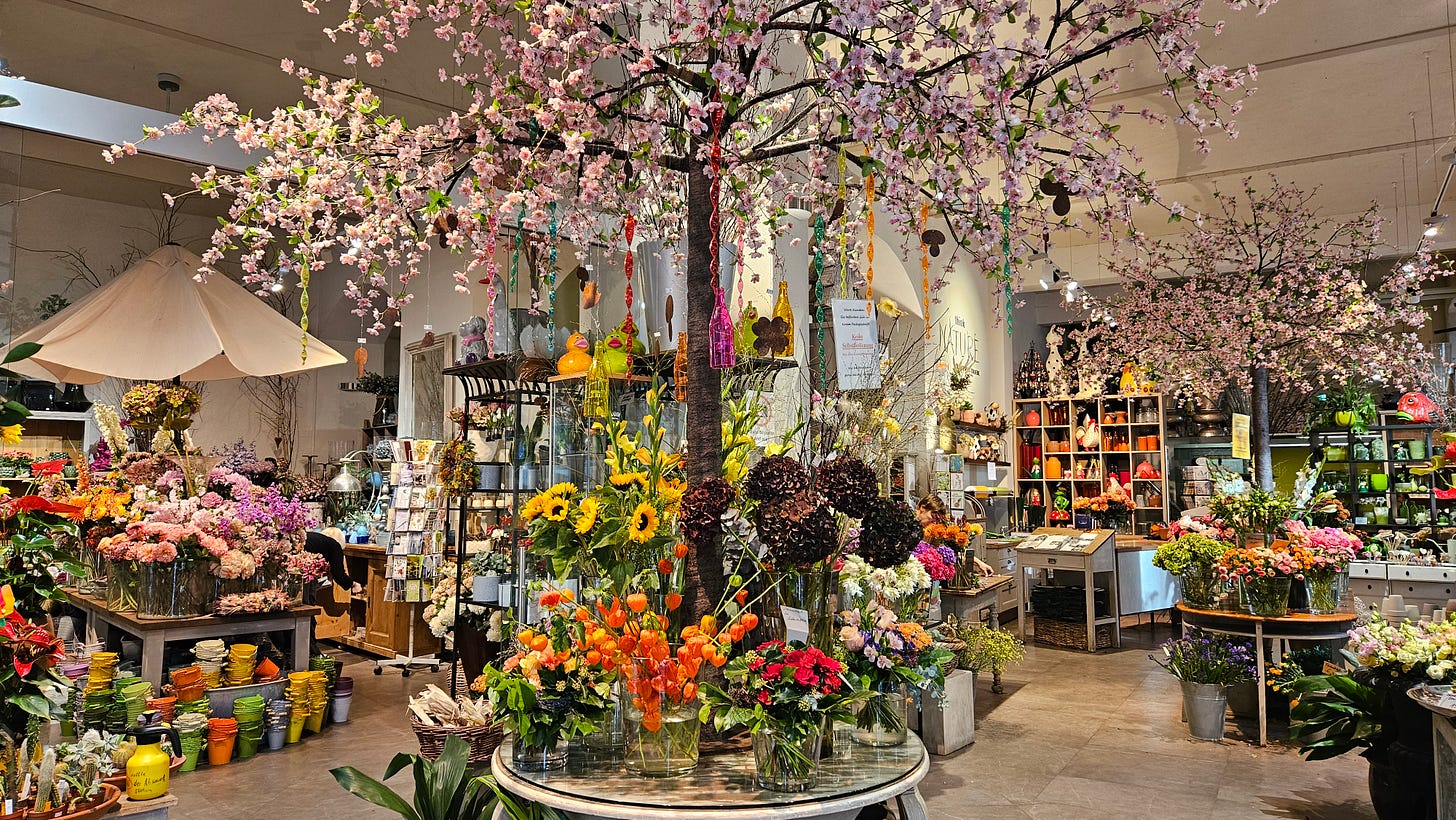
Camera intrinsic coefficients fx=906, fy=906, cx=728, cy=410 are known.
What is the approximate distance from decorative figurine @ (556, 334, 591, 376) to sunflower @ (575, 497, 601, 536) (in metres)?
1.66

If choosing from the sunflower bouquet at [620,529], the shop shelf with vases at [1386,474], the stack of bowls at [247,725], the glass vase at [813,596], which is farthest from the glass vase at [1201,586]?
the shop shelf with vases at [1386,474]

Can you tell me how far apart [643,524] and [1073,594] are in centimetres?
727

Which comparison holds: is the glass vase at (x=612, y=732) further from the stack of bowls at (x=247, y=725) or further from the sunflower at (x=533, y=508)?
the stack of bowls at (x=247, y=725)

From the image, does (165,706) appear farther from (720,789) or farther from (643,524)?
(720,789)

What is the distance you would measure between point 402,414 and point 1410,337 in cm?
952

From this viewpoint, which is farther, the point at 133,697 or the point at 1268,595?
the point at 1268,595

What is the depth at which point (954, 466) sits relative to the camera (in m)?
8.63

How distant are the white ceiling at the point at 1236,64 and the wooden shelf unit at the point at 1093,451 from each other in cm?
230

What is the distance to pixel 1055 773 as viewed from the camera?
462 centimetres

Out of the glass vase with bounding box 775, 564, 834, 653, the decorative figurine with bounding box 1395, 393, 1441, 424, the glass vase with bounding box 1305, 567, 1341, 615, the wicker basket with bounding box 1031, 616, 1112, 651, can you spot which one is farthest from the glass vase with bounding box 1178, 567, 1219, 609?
the decorative figurine with bounding box 1395, 393, 1441, 424

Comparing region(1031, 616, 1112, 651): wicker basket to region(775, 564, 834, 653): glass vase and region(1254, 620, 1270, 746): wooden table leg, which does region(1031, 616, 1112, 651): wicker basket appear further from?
region(775, 564, 834, 653): glass vase

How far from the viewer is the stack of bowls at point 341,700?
5.50m

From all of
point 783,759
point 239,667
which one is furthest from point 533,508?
→ point 239,667

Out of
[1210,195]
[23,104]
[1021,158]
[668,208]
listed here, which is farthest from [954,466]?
[23,104]
